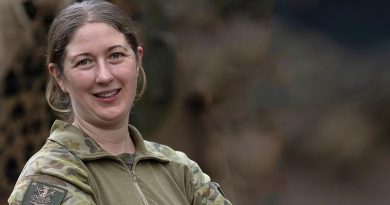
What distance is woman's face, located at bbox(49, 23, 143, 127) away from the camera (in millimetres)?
1677

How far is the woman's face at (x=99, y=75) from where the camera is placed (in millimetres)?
1677

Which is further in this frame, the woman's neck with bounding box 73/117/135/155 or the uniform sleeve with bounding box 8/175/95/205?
the woman's neck with bounding box 73/117/135/155

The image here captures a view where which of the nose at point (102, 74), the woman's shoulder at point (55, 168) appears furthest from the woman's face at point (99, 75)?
the woman's shoulder at point (55, 168)

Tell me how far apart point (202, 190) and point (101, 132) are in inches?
9.4

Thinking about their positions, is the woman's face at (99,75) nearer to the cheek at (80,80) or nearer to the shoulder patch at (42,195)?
the cheek at (80,80)

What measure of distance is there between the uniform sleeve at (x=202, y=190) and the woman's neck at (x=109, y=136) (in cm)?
14

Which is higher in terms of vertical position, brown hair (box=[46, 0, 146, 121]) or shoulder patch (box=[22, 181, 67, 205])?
brown hair (box=[46, 0, 146, 121])

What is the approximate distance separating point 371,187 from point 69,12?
2.81m

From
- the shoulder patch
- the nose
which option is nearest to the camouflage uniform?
the shoulder patch

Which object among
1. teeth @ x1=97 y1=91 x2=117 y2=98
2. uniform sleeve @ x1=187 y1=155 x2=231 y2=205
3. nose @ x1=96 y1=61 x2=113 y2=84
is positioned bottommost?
uniform sleeve @ x1=187 y1=155 x2=231 y2=205

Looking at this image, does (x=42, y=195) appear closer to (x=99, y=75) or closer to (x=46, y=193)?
(x=46, y=193)

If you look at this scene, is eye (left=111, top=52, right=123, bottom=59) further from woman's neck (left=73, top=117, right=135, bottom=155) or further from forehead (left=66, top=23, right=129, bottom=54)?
woman's neck (left=73, top=117, right=135, bottom=155)

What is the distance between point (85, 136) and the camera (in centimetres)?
171

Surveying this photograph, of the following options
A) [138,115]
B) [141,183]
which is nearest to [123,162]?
[141,183]
